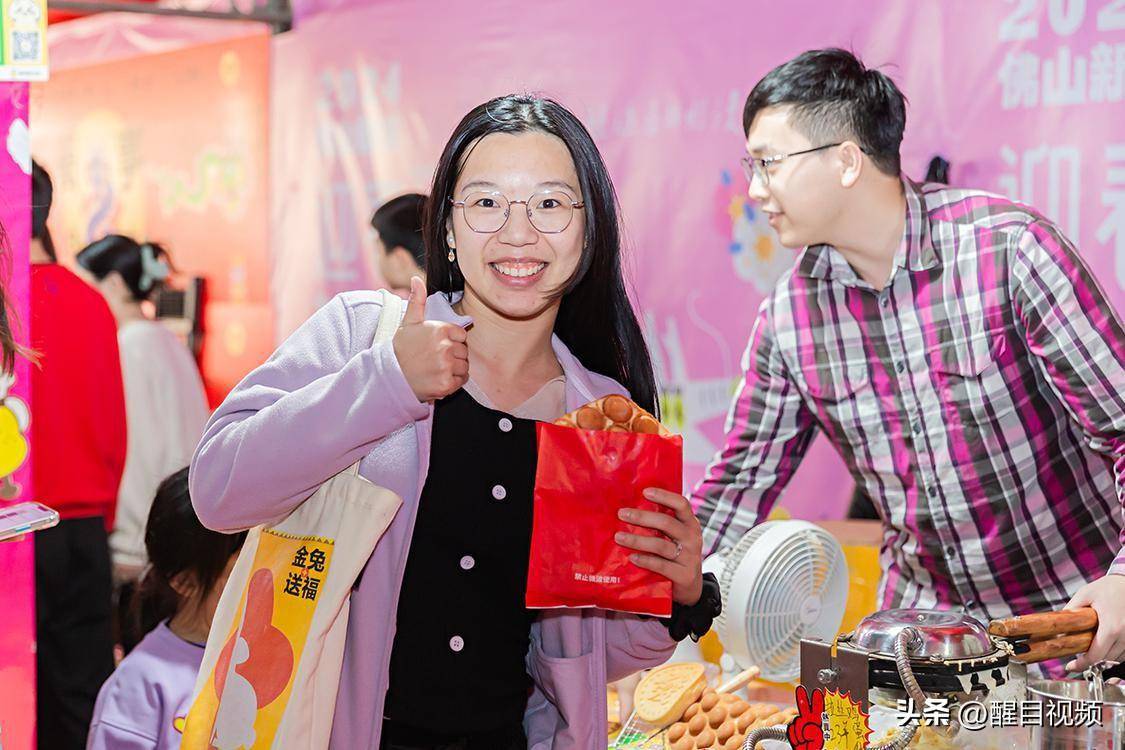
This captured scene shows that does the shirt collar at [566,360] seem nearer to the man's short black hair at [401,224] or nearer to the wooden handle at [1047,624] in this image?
the wooden handle at [1047,624]

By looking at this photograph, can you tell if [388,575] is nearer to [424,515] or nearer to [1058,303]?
[424,515]

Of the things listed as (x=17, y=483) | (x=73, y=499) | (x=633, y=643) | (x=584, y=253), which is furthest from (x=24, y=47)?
(x=73, y=499)

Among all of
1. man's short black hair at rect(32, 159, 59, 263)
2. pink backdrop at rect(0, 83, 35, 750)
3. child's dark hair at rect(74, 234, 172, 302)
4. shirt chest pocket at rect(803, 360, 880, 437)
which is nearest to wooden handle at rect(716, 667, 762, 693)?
shirt chest pocket at rect(803, 360, 880, 437)

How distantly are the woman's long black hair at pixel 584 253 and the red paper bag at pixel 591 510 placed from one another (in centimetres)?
27

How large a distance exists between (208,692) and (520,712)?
0.45 m

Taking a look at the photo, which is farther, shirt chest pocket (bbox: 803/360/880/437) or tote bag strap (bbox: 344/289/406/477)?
shirt chest pocket (bbox: 803/360/880/437)

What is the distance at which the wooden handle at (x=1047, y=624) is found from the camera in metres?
1.71

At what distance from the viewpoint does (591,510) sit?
5.46ft

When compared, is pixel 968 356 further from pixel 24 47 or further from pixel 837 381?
pixel 24 47

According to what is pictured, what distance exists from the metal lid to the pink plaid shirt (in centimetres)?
82

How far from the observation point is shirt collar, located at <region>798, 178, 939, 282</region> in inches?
102

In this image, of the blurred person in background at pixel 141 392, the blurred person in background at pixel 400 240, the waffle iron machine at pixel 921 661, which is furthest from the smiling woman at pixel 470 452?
the blurred person in background at pixel 141 392

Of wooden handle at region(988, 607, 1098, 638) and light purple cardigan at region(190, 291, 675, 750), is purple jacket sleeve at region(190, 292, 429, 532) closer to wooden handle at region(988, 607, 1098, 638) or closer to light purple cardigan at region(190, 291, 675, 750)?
light purple cardigan at region(190, 291, 675, 750)

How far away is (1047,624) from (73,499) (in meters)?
3.22
